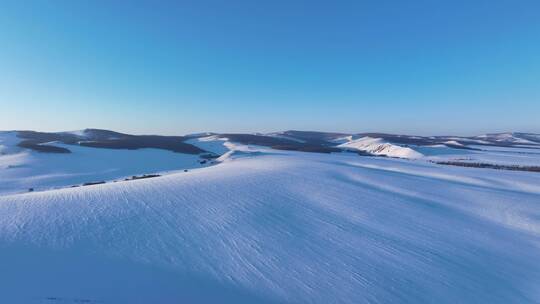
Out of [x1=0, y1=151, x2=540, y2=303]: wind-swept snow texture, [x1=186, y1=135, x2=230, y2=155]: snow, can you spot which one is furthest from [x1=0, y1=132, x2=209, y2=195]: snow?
[x1=0, y1=151, x2=540, y2=303]: wind-swept snow texture

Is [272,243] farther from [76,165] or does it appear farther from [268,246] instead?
[76,165]

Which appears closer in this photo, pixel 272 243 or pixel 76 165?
pixel 272 243

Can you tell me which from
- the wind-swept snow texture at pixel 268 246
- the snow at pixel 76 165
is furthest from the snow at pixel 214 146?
the wind-swept snow texture at pixel 268 246

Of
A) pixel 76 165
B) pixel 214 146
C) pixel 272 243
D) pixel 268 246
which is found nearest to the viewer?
pixel 268 246

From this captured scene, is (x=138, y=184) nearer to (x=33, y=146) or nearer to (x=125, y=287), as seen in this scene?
(x=125, y=287)

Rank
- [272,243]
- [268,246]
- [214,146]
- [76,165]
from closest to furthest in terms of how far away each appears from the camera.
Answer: [268,246]
[272,243]
[76,165]
[214,146]

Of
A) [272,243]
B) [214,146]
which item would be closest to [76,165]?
[272,243]

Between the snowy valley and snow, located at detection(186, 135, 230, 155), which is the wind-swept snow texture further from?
snow, located at detection(186, 135, 230, 155)

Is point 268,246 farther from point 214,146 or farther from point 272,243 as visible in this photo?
point 214,146

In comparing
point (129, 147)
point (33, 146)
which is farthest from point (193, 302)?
point (129, 147)
